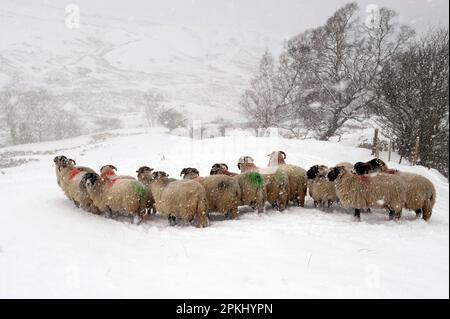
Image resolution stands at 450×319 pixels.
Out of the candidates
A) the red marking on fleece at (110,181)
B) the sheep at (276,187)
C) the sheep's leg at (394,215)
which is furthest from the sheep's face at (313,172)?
the red marking on fleece at (110,181)

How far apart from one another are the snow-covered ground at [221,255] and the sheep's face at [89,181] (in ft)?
2.00

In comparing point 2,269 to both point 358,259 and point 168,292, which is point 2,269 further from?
point 358,259

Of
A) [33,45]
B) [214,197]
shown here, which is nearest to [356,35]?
[214,197]

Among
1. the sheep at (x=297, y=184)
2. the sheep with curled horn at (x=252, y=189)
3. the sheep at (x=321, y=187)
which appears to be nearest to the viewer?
the sheep with curled horn at (x=252, y=189)

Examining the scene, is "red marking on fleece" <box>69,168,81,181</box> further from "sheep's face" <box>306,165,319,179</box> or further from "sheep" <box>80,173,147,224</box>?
"sheep's face" <box>306,165,319,179</box>

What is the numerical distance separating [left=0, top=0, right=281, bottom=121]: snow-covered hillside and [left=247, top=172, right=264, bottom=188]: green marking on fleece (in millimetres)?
68903

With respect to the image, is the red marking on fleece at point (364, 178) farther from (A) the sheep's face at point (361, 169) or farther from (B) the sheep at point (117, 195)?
(B) the sheep at point (117, 195)

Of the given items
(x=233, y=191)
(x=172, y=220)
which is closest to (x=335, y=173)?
(x=233, y=191)

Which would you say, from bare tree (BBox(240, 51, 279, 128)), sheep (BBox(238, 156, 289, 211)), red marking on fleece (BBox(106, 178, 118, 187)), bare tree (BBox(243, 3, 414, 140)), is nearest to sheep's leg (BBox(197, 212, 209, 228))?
sheep (BBox(238, 156, 289, 211))

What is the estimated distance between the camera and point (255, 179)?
9.27 meters

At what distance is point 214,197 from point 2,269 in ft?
15.6

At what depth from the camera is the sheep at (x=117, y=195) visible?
8.42m

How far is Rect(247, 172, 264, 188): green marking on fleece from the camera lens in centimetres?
925

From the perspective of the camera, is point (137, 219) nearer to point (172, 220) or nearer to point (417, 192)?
point (172, 220)
